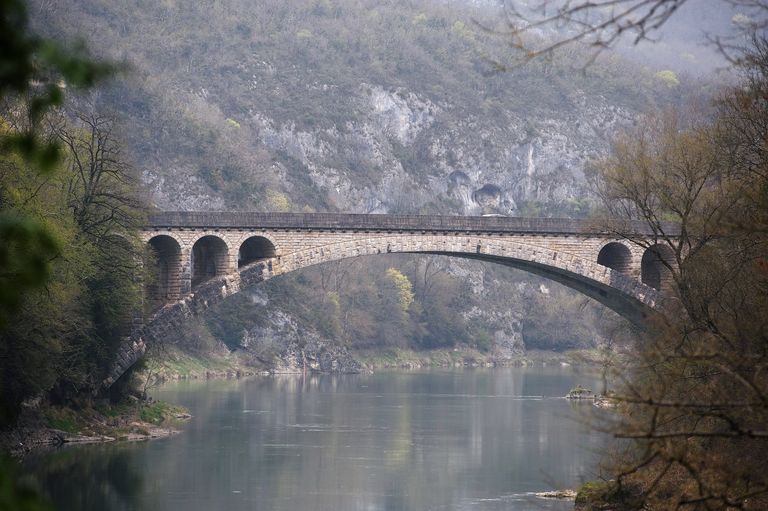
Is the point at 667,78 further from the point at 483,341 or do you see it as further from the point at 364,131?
the point at 483,341

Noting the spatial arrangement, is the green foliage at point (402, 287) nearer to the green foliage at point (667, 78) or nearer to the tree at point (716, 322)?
the tree at point (716, 322)

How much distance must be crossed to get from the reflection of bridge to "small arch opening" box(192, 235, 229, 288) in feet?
0.18

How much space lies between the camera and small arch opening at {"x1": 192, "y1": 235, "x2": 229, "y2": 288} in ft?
181

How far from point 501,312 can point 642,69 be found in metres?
71.8

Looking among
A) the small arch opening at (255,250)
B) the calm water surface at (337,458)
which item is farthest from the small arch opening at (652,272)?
the small arch opening at (255,250)

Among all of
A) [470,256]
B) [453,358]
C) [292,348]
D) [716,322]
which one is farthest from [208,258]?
Result: [453,358]

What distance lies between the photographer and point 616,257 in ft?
198

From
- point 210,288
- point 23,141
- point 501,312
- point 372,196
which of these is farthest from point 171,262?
point 372,196

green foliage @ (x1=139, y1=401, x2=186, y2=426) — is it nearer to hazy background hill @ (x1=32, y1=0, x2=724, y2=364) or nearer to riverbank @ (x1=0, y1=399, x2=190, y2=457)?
riverbank @ (x1=0, y1=399, x2=190, y2=457)

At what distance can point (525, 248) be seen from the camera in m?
58.6

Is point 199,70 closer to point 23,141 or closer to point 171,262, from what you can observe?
point 171,262

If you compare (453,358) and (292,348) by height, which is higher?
(453,358)

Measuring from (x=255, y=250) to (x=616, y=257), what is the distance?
1715cm

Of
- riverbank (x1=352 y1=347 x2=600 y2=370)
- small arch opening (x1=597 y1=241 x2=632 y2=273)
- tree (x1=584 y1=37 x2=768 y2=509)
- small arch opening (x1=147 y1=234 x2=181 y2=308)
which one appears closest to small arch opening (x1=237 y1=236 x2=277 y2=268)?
small arch opening (x1=147 y1=234 x2=181 y2=308)
